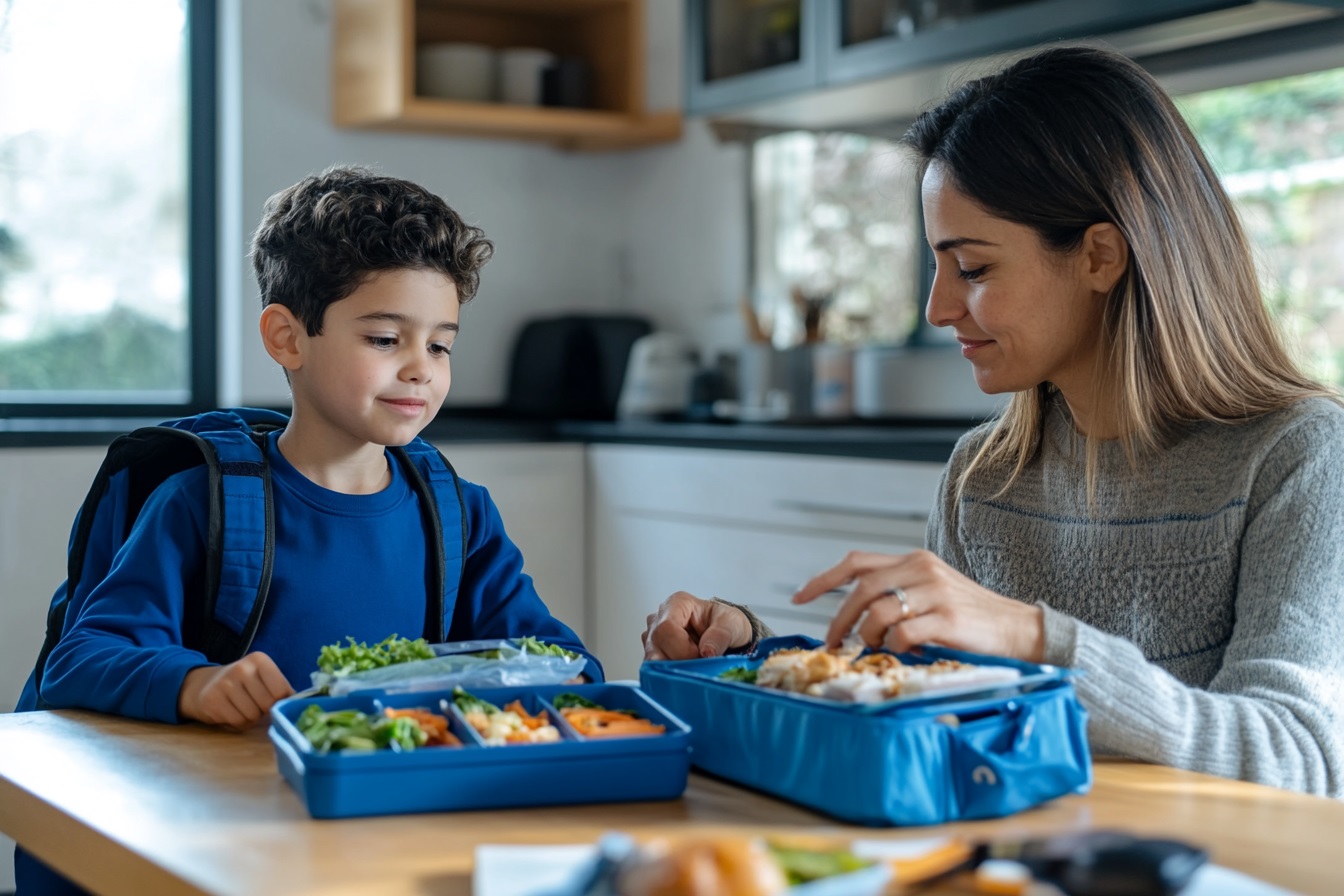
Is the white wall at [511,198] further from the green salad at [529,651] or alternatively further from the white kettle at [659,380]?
the green salad at [529,651]

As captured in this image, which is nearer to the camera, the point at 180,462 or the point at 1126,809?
the point at 1126,809

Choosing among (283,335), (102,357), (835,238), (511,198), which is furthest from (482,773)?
(511,198)

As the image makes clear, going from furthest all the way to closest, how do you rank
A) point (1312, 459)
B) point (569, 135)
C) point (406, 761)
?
point (569, 135), point (1312, 459), point (406, 761)

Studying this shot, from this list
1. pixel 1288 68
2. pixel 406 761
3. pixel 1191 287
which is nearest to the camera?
pixel 406 761

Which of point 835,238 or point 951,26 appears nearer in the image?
point 951,26

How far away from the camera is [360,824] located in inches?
35.4

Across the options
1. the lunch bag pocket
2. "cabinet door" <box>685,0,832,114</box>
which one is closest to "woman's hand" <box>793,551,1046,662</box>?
the lunch bag pocket

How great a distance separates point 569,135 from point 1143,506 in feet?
9.60

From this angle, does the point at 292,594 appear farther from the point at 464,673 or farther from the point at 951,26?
the point at 951,26

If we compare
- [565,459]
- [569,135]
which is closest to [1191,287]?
[565,459]

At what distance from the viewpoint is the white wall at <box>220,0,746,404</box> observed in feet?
12.6

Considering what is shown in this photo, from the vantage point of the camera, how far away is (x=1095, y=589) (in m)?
1.45

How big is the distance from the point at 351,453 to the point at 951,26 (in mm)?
1796

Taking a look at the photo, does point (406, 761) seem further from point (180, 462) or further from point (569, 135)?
point (569, 135)
